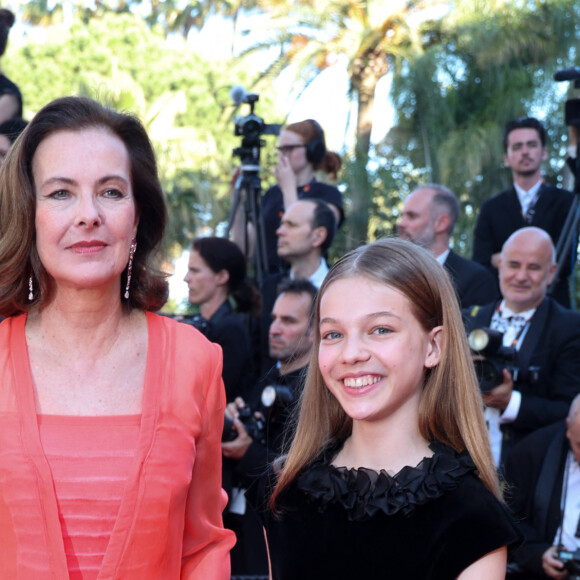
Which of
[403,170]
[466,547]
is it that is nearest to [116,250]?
[466,547]

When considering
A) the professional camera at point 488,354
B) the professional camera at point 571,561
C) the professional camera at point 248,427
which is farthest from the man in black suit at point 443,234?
the professional camera at point 571,561

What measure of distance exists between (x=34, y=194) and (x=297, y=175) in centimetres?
464

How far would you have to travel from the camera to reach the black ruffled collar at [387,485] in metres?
2.37

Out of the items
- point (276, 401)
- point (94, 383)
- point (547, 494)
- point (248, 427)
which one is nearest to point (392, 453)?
point (94, 383)

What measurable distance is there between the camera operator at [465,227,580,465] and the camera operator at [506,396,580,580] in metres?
0.13

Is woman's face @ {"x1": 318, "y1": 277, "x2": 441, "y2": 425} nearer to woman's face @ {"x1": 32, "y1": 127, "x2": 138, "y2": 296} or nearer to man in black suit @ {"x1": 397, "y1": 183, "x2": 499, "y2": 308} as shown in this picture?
woman's face @ {"x1": 32, "y1": 127, "x2": 138, "y2": 296}

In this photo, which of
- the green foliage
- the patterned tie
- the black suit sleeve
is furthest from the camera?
the green foliage

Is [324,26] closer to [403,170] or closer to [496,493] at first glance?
[403,170]

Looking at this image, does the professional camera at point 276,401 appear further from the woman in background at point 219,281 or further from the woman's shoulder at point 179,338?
the woman's shoulder at point 179,338

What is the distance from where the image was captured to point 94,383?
7.49ft

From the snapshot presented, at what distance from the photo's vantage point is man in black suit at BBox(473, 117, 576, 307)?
6328mm

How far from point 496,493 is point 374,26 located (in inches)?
632

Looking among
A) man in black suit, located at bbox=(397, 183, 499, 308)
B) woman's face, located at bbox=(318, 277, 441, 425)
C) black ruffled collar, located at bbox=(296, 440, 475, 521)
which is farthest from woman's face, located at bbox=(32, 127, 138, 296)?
man in black suit, located at bbox=(397, 183, 499, 308)

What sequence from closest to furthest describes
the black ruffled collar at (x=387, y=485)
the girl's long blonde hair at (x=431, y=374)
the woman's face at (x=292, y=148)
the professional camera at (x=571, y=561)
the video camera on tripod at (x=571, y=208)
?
the black ruffled collar at (x=387, y=485) → the girl's long blonde hair at (x=431, y=374) → the professional camera at (x=571, y=561) → the video camera on tripod at (x=571, y=208) → the woman's face at (x=292, y=148)
